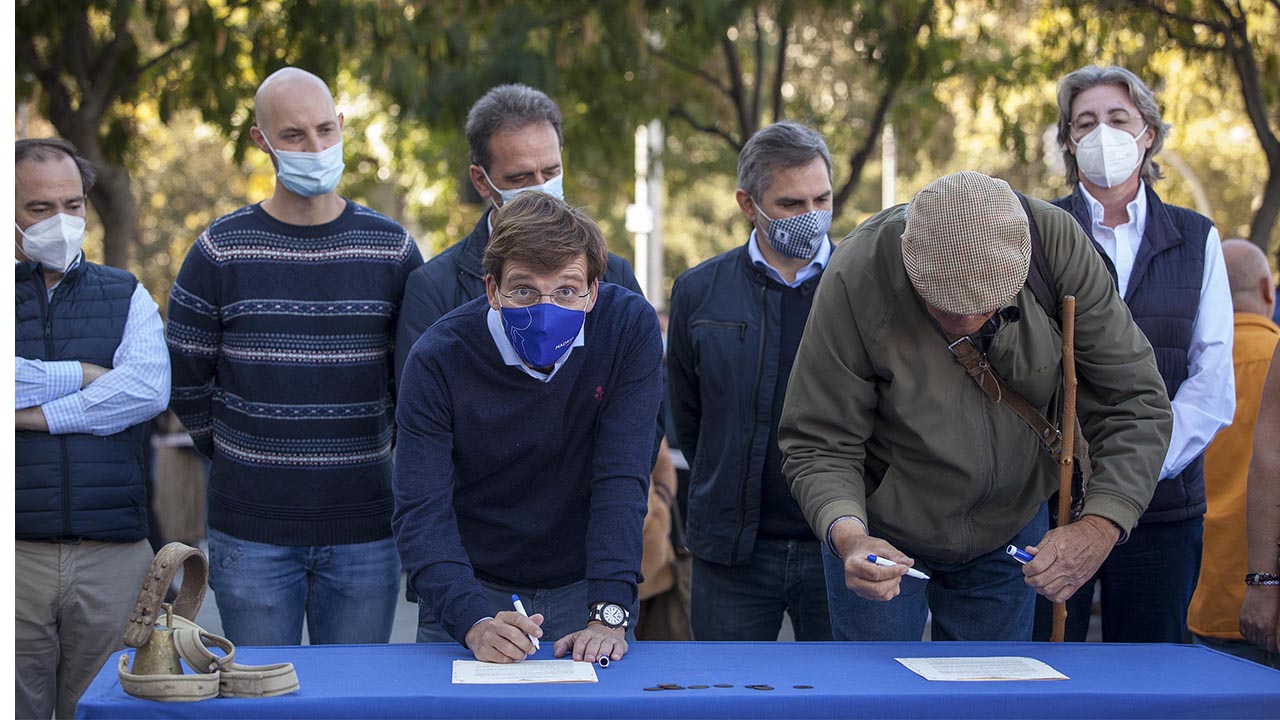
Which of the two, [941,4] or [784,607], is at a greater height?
[941,4]

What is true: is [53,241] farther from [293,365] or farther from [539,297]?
[539,297]

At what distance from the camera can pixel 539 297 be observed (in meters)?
2.99

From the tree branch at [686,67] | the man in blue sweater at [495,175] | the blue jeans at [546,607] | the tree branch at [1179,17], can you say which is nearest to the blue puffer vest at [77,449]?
the man in blue sweater at [495,175]

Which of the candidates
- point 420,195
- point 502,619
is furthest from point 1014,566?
point 420,195

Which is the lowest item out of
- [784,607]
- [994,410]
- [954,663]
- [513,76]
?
[784,607]

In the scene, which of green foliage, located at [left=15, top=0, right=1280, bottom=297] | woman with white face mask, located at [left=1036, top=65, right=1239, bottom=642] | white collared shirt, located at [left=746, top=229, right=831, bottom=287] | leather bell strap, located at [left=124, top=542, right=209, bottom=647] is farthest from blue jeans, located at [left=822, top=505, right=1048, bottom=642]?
green foliage, located at [left=15, top=0, right=1280, bottom=297]

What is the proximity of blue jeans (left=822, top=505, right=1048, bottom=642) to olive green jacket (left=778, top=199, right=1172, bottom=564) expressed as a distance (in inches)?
3.5

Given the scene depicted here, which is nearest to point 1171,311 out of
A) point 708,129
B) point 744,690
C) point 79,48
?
point 744,690

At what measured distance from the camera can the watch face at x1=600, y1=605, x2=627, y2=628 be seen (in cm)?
291

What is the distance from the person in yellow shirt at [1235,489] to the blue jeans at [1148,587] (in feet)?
0.90

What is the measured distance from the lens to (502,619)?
2.78 m

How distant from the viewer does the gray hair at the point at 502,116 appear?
13.1ft

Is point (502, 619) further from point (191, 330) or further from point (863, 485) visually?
point (191, 330)

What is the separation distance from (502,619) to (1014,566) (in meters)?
1.27
